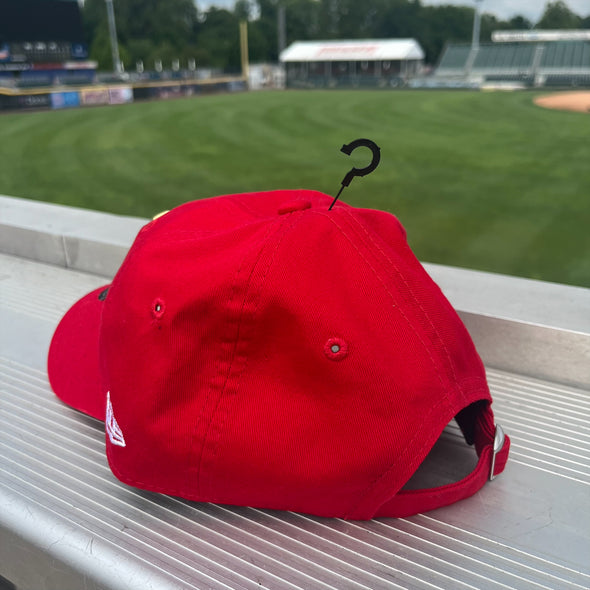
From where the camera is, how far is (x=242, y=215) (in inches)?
36.9

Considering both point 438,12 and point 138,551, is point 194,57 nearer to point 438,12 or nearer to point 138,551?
point 438,12

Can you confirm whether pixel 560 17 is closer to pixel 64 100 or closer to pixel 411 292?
pixel 64 100

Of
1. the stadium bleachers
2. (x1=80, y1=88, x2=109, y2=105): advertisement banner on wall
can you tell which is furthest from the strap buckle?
the stadium bleachers

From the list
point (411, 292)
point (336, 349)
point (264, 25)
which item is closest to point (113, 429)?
point (336, 349)

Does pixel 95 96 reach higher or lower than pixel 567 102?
higher

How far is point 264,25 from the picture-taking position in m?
46.8

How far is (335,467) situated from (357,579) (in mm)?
145

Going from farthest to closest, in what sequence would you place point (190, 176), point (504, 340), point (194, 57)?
point (194, 57), point (190, 176), point (504, 340)

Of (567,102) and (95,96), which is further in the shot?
(95,96)

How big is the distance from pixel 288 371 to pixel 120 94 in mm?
18350

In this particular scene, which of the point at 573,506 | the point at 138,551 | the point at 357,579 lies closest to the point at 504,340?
the point at 573,506

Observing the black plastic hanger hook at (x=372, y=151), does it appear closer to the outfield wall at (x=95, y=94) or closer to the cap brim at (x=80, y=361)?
the cap brim at (x=80, y=361)

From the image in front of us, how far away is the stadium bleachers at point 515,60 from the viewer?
30.4 m

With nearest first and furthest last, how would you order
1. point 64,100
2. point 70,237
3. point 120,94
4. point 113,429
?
1. point 113,429
2. point 70,237
3. point 64,100
4. point 120,94
